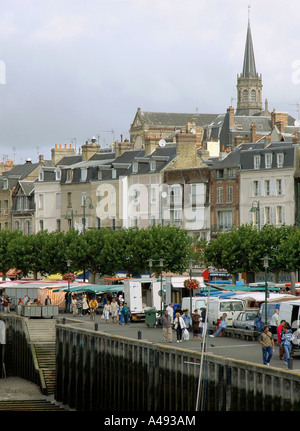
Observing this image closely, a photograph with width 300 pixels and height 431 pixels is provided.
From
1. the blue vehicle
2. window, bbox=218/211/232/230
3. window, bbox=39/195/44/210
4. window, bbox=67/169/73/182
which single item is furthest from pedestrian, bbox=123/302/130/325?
window, bbox=39/195/44/210

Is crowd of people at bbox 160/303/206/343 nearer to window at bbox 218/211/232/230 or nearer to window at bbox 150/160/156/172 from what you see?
window at bbox 218/211/232/230

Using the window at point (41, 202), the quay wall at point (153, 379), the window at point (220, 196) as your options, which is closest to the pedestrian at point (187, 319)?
the quay wall at point (153, 379)

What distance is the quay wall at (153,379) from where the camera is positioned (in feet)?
118

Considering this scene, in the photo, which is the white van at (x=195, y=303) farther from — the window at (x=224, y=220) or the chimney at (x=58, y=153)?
the chimney at (x=58, y=153)

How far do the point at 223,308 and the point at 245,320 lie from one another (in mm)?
4182

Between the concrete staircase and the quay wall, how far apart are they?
5.10 ft

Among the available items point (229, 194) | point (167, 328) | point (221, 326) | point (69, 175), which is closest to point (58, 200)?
point (69, 175)

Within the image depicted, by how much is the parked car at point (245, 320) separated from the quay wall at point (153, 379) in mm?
7053

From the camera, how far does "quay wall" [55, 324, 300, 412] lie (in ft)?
118

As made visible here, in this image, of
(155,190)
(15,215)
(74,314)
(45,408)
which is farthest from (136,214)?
(45,408)

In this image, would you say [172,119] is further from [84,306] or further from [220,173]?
[84,306]

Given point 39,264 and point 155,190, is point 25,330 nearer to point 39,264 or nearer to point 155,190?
point 39,264
